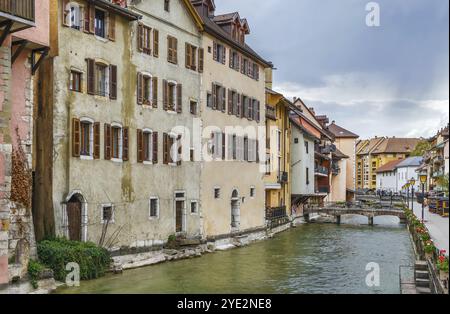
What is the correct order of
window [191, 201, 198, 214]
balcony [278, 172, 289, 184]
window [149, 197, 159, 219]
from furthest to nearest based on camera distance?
1. balcony [278, 172, 289, 184]
2. window [191, 201, 198, 214]
3. window [149, 197, 159, 219]

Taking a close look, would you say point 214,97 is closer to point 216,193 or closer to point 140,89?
point 216,193

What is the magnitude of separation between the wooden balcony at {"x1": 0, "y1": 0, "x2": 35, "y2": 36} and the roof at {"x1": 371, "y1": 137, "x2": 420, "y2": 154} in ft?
412

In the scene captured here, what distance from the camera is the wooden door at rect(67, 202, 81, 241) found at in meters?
22.6

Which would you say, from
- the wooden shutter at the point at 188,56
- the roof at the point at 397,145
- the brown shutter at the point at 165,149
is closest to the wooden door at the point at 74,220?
the brown shutter at the point at 165,149

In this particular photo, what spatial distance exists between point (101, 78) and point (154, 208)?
7.07 meters

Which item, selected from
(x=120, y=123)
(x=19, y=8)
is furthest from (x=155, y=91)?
(x=19, y=8)

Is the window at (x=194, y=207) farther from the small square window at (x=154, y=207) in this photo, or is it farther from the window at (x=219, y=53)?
the window at (x=219, y=53)

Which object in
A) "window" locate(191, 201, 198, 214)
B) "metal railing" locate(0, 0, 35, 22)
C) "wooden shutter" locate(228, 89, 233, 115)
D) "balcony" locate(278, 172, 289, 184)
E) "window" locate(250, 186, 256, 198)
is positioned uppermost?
"metal railing" locate(0, 0, 35, 22)

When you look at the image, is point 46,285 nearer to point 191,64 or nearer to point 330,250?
point 191,64

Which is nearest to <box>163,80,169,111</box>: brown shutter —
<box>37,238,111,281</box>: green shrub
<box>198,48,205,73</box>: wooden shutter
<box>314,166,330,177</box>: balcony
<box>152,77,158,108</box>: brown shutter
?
<box>152,77,158,108</box>: brown shutter

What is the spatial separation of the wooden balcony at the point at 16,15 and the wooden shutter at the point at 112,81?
6.82 metres

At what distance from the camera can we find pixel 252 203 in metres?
38.8

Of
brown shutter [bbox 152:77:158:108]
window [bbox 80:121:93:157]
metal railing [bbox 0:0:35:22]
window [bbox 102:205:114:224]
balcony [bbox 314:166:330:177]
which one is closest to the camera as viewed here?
metal railing [bbox 0:0:35:22]

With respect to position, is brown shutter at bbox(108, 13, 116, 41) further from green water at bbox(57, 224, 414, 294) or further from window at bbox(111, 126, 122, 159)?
green water at bbox(57, 224, 414, 294)
